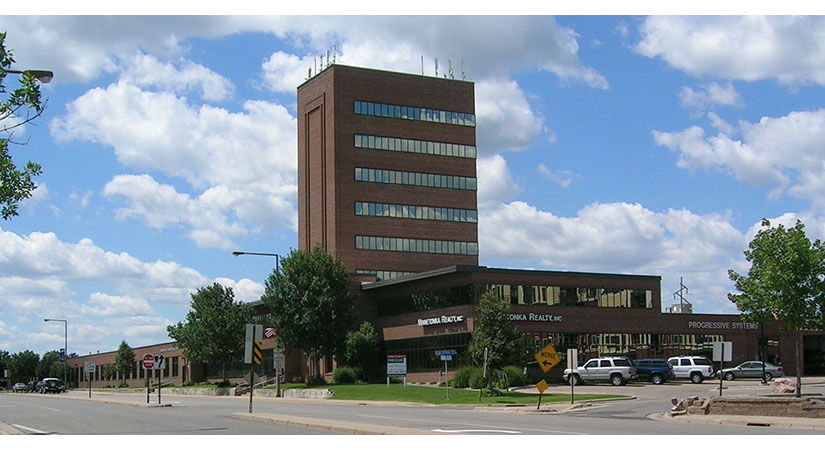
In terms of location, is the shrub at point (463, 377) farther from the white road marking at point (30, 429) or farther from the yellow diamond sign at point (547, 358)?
the white road marking at point (30, 429)

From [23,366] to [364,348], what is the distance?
116 m

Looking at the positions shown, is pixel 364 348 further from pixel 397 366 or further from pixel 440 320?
pixel 397 366

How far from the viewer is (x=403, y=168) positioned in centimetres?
8462

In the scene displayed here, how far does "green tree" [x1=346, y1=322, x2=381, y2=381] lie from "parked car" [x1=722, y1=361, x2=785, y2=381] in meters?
25.6

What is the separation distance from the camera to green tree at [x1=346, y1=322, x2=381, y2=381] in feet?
227

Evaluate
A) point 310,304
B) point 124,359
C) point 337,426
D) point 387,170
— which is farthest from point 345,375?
point 124,359

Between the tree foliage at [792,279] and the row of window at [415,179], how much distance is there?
4816 cm

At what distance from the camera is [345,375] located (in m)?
67.1

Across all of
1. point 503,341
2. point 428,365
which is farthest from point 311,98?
point 503,341

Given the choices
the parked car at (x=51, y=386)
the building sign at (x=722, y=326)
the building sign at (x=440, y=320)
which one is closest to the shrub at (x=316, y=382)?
the building sign at (x=440, y=320)

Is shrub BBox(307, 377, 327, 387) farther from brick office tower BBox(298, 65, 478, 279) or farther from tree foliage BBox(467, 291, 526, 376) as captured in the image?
Answer: tree foliage BBox(467, 291, 526, 376)

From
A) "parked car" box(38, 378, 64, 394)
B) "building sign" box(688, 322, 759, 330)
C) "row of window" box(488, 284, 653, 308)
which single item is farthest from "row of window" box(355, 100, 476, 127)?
"parked car" box(38, 378, 64, 394)
